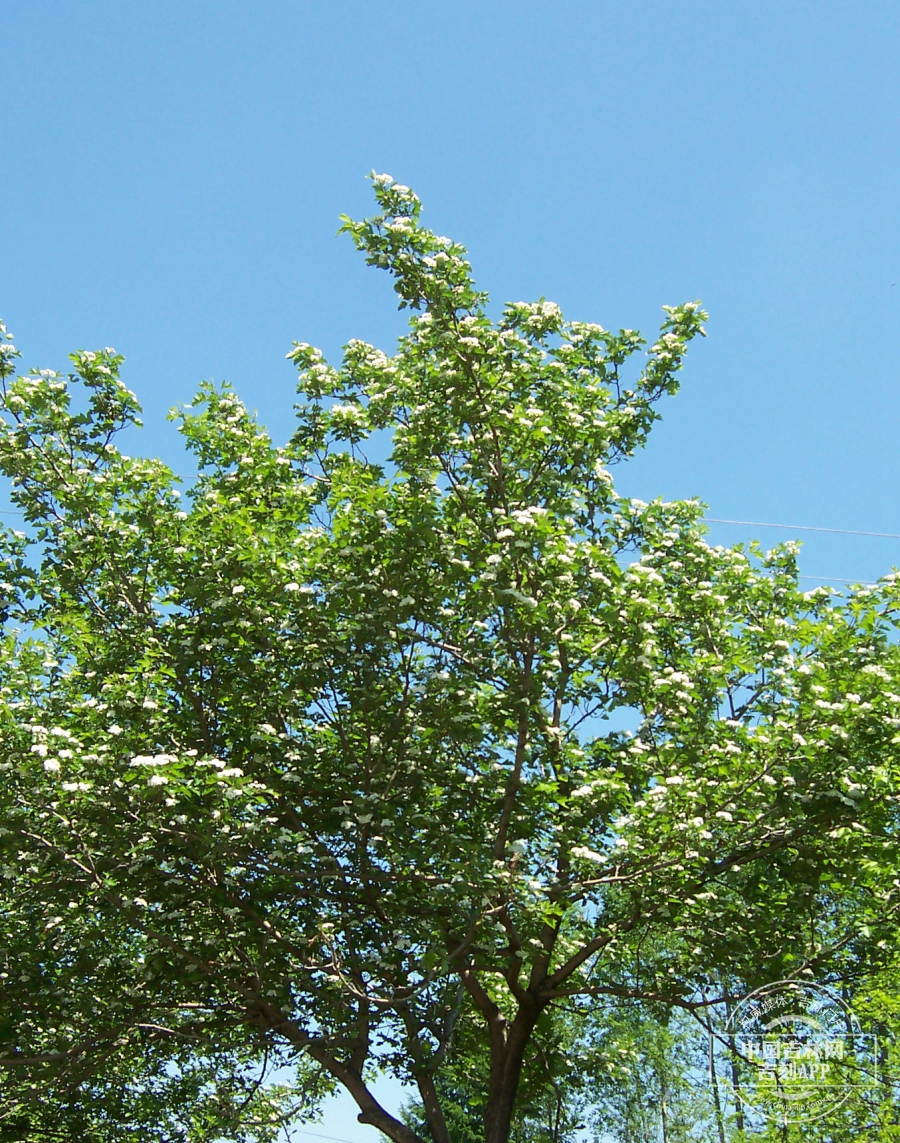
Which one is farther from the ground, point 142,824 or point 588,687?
point 588,687

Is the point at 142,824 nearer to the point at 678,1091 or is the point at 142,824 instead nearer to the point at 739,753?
the point at 739,753

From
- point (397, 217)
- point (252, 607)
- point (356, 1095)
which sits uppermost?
point (397, 217)

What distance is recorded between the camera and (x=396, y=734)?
10656mm

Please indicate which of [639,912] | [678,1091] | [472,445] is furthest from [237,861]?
[678,1091]

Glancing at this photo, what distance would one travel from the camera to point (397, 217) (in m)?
11.4

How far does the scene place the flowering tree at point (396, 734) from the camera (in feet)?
32.7

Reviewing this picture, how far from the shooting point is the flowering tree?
995 cm

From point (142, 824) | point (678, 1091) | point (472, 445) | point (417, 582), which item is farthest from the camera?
point (678, 1091)

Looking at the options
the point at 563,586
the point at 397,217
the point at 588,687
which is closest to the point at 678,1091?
the point at 588,687

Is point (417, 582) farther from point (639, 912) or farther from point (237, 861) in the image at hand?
point (639, 912)

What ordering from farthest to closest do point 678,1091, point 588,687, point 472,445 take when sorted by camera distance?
point 678,1091 < point 588,687 < point 472,445

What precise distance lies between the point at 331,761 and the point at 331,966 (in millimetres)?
2123

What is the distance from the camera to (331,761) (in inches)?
437

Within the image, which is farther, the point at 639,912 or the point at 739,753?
the point at 639,912
